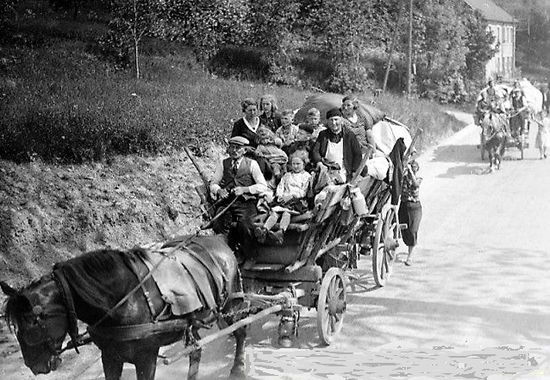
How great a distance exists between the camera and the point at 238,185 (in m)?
7.44

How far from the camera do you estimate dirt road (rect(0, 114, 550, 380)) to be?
22.4 ft

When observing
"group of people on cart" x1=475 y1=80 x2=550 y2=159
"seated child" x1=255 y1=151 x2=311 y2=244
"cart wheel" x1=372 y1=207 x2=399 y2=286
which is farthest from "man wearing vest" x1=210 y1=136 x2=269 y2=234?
"group of people on cart" x1=475 y1=80 x2=550 y2=159

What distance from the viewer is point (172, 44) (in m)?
23.9

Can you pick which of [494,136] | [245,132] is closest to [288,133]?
[245,132]

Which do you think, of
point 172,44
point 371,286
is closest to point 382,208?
point 371,286

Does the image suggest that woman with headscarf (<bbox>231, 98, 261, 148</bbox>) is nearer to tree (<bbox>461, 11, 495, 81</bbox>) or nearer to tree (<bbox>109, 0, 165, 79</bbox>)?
tree (<bbox>109, 0, 165, 79</bbox>)

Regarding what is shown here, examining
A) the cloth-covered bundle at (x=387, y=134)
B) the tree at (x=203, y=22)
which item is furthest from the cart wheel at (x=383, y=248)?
the tree at (x=203, y=22)

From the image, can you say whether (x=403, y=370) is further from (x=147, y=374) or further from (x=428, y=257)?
(x=428, y=257)

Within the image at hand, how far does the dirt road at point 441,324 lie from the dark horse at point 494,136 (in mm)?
4251

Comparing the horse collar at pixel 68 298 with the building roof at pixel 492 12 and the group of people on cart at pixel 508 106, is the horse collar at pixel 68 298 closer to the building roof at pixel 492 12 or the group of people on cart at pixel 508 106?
the group of people on cart at pixel 508 106

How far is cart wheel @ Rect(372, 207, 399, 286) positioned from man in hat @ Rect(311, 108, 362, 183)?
1146 mm

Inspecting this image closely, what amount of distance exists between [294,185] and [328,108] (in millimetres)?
3447

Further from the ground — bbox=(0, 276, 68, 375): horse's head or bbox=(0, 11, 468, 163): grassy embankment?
bbox=(0, 11, 468, 163): grassy embankment

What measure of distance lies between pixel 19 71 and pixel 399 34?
17024 mm
